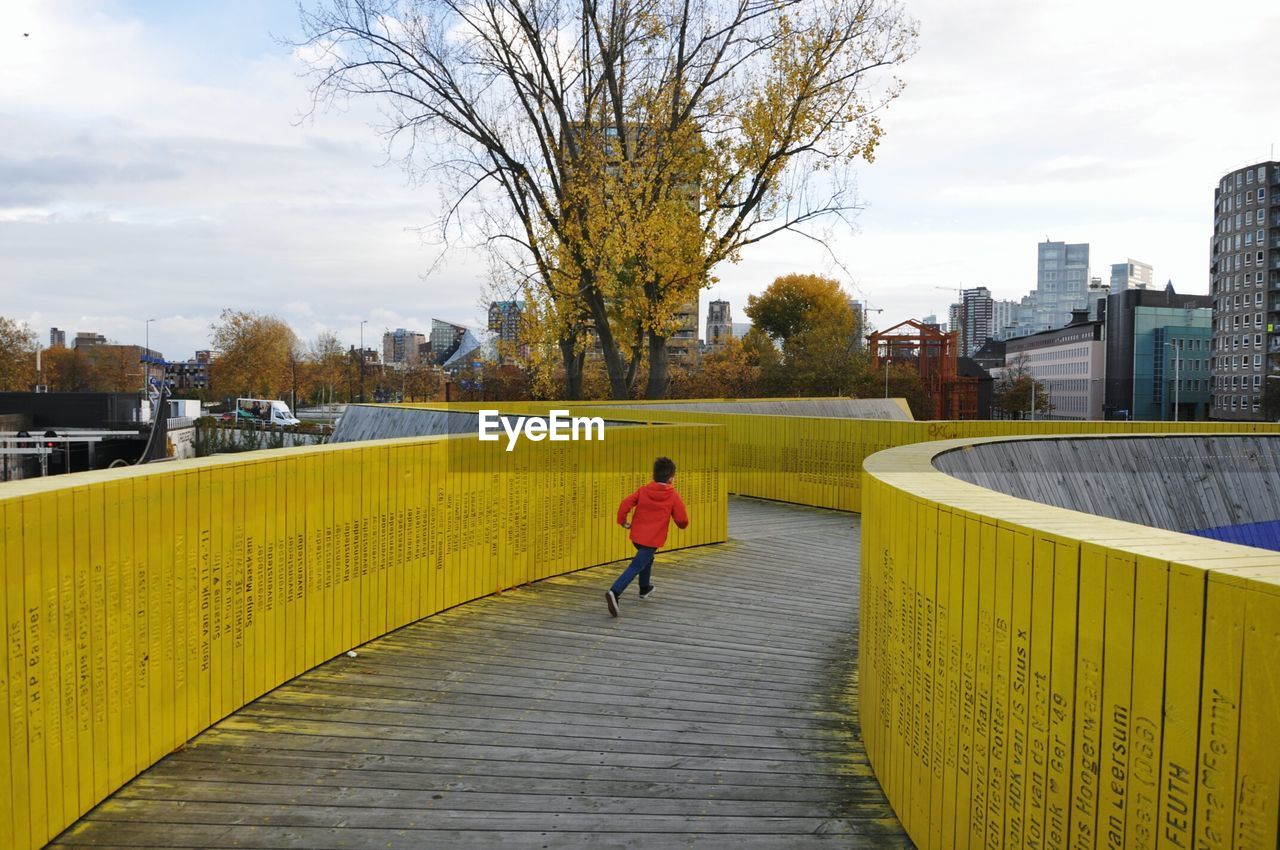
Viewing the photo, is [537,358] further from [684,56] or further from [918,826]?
[918,826]

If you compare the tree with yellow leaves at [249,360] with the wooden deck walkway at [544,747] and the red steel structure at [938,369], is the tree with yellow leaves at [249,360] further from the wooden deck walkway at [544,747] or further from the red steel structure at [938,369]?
the wooden deck walkway at [544,747]

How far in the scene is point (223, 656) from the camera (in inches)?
249

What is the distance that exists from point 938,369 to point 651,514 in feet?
152

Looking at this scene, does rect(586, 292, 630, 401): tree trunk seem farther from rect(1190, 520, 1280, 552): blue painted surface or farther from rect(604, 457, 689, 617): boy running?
rect(604, 457, 689, 617): boy running

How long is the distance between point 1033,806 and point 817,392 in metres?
45.1

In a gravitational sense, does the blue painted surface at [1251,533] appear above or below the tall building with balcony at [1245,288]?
below

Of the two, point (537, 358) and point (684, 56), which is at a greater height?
point (684, 56)

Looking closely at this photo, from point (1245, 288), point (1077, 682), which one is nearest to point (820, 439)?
point (1077, 682)

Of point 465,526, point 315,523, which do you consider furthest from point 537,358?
point 315,523

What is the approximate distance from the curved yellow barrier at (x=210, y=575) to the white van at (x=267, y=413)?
4943 centimetres

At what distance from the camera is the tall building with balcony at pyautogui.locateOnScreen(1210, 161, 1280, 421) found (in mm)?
102812

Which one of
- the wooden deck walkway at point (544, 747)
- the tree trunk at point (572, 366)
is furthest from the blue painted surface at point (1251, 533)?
the tree trunk at point (572, 366)

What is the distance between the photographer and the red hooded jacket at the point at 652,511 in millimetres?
9727

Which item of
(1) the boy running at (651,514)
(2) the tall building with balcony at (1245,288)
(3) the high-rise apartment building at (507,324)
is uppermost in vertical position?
(2) the tall building with balcony at (1245,288)
